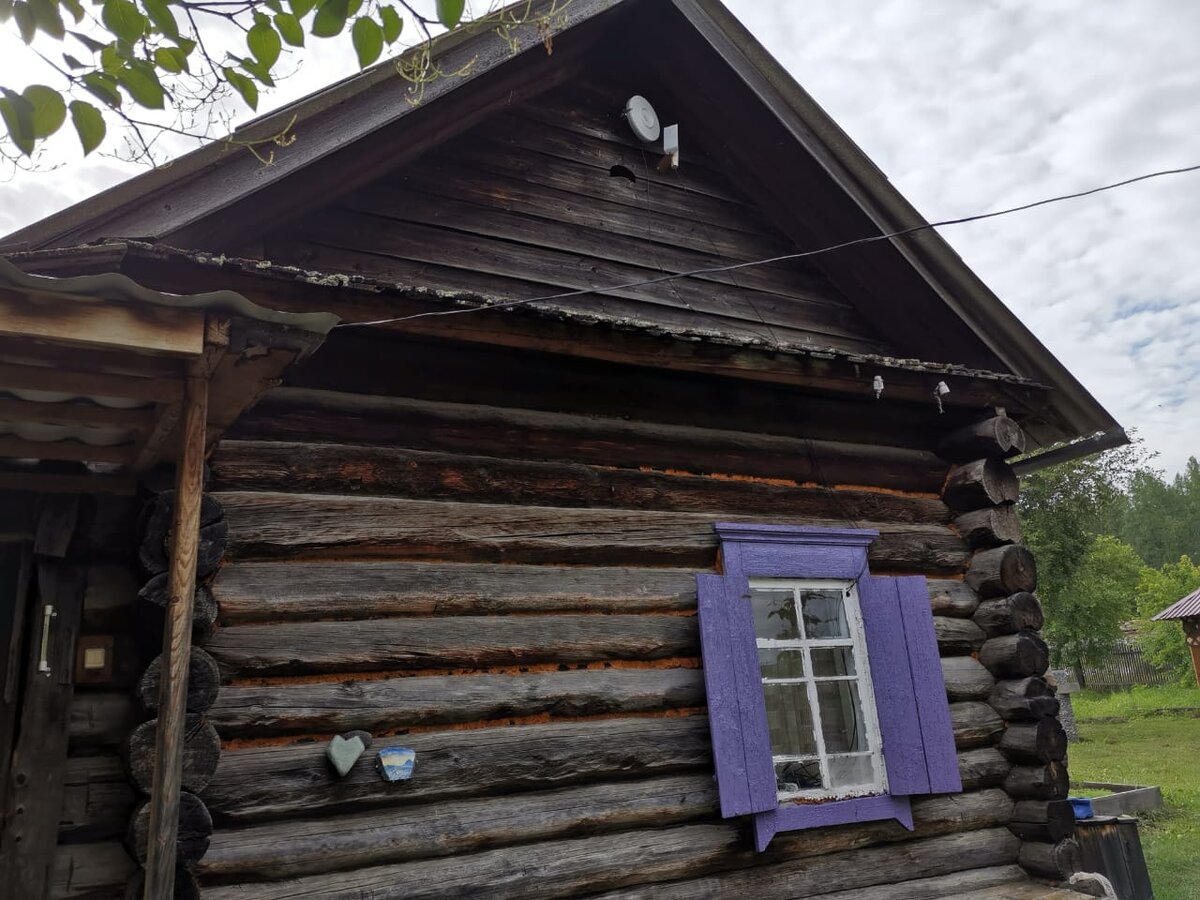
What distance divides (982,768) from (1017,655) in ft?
2.47

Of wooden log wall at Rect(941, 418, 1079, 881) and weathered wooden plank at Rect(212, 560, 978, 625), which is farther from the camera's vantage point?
wooden log wall at Rect(941, 418, 1079, 881)

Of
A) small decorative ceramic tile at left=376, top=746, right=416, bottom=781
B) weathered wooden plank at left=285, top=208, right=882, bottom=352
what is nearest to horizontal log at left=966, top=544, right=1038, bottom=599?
weathered wooden plank at left=285, top=208, right=882, bottom=352

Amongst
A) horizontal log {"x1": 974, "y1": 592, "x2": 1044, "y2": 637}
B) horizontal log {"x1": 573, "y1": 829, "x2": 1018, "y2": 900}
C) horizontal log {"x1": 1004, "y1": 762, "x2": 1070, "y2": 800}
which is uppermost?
horizontal log {"x1": 974, "y1": 592, "x2": 1044, "y2": 637}

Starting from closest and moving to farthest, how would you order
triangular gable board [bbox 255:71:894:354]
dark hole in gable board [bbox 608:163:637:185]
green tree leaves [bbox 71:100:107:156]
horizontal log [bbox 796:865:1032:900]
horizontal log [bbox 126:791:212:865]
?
green tree leaves [bbox 71:100:107:156]
horizontal log [bbox 126:791:212:865]
horizontal log [bbox 796:865:1032:900]
triangular gable board [bbox 255:71:894:354]
dark hole in gable board [bbox 608:163:637:185]

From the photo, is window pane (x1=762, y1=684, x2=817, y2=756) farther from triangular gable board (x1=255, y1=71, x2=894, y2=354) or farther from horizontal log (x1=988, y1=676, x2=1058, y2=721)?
triangular gable board (x1=255, y1=71, x2=894, y2=354)

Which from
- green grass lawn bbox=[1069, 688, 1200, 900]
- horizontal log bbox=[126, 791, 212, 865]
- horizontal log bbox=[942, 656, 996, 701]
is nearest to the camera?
horizontal log bbox=[126, 791, 212, 865]

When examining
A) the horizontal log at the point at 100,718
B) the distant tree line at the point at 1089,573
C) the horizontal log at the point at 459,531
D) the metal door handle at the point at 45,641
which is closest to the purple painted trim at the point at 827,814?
the horizontal log at the point at 459,531

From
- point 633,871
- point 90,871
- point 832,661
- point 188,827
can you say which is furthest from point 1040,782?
point 90,871

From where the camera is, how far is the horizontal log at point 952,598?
588cm

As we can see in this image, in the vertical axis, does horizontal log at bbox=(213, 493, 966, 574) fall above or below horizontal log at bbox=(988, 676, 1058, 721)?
above

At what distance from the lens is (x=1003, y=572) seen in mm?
5852

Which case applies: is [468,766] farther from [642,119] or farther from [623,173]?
[642,119]

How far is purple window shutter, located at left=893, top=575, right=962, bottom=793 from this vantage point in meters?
5.27

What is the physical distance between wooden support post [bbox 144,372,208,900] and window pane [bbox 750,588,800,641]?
343 centimetres
